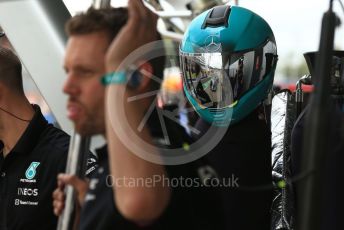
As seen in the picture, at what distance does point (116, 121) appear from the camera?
139 centimetres

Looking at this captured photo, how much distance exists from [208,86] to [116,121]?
1.16 meters

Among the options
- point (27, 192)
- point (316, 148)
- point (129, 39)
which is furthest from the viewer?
point (27, 192)

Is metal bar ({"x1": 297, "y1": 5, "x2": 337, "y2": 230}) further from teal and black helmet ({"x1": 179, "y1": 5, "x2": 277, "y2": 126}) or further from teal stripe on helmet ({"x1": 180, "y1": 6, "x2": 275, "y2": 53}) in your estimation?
teal stripe on helmet ({"x1": 180, "y1": 6, "x2": 275, "y2": 53})

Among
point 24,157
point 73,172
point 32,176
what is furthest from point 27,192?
point 73,172

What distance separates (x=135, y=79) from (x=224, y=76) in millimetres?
1133

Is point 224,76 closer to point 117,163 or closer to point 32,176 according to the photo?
point 32,176

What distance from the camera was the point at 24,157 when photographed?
2510mm

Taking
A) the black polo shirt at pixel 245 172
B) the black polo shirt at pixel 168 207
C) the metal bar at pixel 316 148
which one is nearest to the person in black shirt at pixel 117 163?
the black polo shirt at pixel 168 207

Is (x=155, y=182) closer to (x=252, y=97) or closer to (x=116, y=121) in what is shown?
(x=116, y=121)

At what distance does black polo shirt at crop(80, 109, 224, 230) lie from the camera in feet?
4.73

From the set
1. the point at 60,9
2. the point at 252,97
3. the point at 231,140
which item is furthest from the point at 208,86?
the point at 60,9

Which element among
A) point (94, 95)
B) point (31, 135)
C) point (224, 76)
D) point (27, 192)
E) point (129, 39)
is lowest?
point (27, 192)

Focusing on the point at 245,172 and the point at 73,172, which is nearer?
the point at 73,172

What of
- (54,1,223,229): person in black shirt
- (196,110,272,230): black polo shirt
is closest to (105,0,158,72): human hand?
(54,1,223,229): person in black shirt
